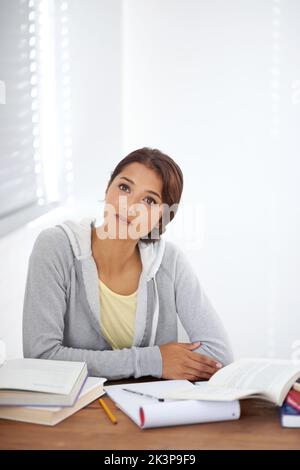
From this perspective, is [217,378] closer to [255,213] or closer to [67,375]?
[67,375]

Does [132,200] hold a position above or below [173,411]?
above

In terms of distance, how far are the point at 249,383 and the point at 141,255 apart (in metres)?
0.66

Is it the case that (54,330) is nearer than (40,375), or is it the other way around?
(40,375)

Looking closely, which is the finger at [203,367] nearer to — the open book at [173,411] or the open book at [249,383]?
the open book at [249,383]

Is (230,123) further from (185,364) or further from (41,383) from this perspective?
(41,383)

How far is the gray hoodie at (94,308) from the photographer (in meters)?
1.38

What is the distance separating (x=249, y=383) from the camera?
1.08 metres

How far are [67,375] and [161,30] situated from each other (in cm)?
219

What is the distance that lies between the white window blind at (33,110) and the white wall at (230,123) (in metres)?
0.71

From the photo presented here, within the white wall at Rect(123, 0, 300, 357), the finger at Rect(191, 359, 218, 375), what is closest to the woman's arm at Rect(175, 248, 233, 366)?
the finger at Rect(191, 359, 218, 375)

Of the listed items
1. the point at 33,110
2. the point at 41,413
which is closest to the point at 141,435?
the point at 41,413

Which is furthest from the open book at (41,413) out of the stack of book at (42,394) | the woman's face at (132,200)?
the woman's face at (132,200)
